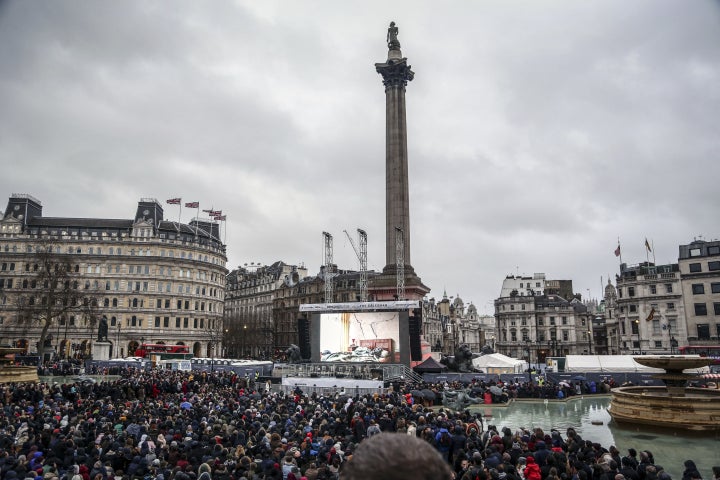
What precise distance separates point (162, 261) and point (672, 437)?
7932cm

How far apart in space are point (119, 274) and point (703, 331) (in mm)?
87312

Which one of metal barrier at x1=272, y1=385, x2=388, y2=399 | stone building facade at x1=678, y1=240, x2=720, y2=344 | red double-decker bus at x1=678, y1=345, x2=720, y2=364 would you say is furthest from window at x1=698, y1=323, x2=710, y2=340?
metal barrier at x1=272, y1=385, x2=388, y2=399

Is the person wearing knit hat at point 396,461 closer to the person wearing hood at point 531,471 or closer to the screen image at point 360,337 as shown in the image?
the person wearing hood at point 531,471

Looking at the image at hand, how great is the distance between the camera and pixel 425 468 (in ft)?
6.15

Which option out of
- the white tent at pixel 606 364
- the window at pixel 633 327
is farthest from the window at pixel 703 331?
the white tent at pixel 606 364

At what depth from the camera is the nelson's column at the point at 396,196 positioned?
62969mm

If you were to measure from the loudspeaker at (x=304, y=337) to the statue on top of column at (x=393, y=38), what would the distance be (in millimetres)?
41836

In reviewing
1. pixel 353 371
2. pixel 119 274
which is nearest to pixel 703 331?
pixel 353 371

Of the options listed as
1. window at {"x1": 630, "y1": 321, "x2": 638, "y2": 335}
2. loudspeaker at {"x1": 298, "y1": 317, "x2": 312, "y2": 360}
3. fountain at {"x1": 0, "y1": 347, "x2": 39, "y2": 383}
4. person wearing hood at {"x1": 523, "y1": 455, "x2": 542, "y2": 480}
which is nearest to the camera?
person wearing hood at {"x1": 523, "y1": 455, "x2": 542, "y2": 480}

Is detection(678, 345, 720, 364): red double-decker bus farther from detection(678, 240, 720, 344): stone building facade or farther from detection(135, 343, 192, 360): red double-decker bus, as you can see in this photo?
detection(135, 343, 192, 360): red double-decker bus

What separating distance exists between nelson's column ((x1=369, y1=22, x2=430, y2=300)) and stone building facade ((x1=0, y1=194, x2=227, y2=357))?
126 feet

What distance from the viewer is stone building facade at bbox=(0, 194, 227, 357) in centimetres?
7925

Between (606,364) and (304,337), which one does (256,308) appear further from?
(606,364)

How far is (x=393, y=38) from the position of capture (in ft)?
237
